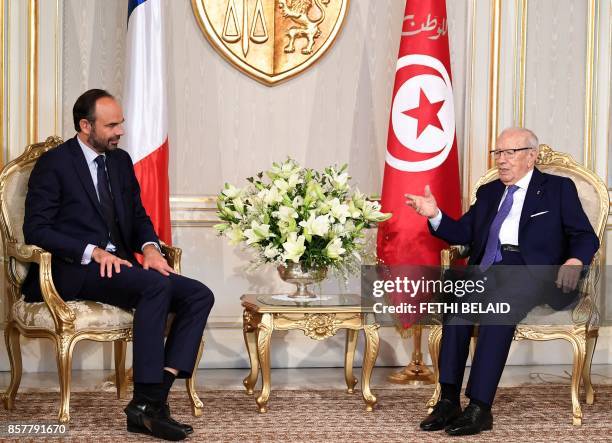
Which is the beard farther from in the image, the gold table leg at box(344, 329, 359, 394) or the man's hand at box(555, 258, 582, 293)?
the man's hand at box(555, 258, 582, 293)

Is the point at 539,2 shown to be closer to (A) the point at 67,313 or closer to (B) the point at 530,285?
(B) the point at 530,285

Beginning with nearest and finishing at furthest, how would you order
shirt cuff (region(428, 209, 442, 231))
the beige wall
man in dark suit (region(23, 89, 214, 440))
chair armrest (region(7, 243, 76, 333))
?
man in dark suit (region(23, 89, 214, 440)) < chair armrest (region(7, 243, 76, 333)) < shirt cuff (region(428, 209, 442, 231)) < the beige wall

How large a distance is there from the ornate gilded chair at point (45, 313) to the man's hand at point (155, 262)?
0.15m

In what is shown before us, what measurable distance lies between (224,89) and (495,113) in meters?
1.61

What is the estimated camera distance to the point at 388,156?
4969mm

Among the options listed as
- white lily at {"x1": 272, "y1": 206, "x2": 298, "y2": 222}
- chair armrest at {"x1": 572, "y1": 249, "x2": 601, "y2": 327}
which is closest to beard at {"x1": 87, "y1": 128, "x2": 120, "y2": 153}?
white lily at {"x1": 272, "y1": 206, "x2": 298, "y2": 222}

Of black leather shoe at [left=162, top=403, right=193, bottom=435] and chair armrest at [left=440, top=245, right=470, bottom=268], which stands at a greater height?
chair armrest at [left=440, top=245, right=470, bottom=268]

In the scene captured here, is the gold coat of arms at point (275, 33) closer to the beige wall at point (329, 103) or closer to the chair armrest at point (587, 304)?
the beige wall at point (329, 103)

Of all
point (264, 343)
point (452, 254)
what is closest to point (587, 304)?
point (452, 254)

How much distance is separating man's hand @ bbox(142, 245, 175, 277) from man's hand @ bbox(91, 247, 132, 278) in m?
0.14

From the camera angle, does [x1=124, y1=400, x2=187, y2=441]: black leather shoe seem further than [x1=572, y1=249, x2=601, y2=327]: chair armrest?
No

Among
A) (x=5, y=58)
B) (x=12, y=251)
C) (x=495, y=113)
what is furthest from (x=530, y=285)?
(x=5, y=58)

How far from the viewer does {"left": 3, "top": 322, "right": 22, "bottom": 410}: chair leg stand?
4141 millimetres

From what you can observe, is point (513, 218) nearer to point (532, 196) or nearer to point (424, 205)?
point (532, 196)
